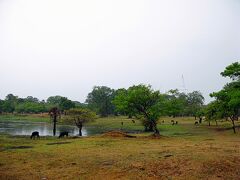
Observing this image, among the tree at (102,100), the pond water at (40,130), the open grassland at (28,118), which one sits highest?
the tree at (102,100)

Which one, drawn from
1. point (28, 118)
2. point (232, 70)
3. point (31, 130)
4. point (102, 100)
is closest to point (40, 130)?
point (31, 130)

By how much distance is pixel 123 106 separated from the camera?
44.5 metres

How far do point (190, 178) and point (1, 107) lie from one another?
127351 millimetres

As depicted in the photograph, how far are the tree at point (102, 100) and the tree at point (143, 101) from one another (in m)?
84.6

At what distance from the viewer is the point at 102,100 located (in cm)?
13338

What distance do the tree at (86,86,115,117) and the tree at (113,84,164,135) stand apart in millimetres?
84618

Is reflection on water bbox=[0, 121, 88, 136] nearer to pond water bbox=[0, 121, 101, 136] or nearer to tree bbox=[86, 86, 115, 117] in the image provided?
pond water bbox=[0, 121, 101, 136]

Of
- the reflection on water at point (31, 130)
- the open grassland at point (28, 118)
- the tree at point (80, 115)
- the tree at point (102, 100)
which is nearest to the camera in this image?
the tree at point (80, 115)

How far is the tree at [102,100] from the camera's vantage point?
131 metres

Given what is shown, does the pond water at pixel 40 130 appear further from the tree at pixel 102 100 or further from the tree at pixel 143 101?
the tree at pixel 102 100

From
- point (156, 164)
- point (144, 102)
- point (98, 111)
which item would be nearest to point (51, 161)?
point (156, 164)

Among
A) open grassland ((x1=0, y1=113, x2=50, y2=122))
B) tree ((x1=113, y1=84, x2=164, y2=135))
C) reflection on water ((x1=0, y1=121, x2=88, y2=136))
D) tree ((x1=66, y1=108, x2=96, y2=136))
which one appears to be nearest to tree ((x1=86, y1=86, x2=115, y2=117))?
open grassland ((x1=0, y1=113, x2=50, y2=122))

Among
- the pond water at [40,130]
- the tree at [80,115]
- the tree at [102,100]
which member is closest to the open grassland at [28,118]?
the tree at [102,100]

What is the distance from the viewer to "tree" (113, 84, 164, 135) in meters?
42.7
